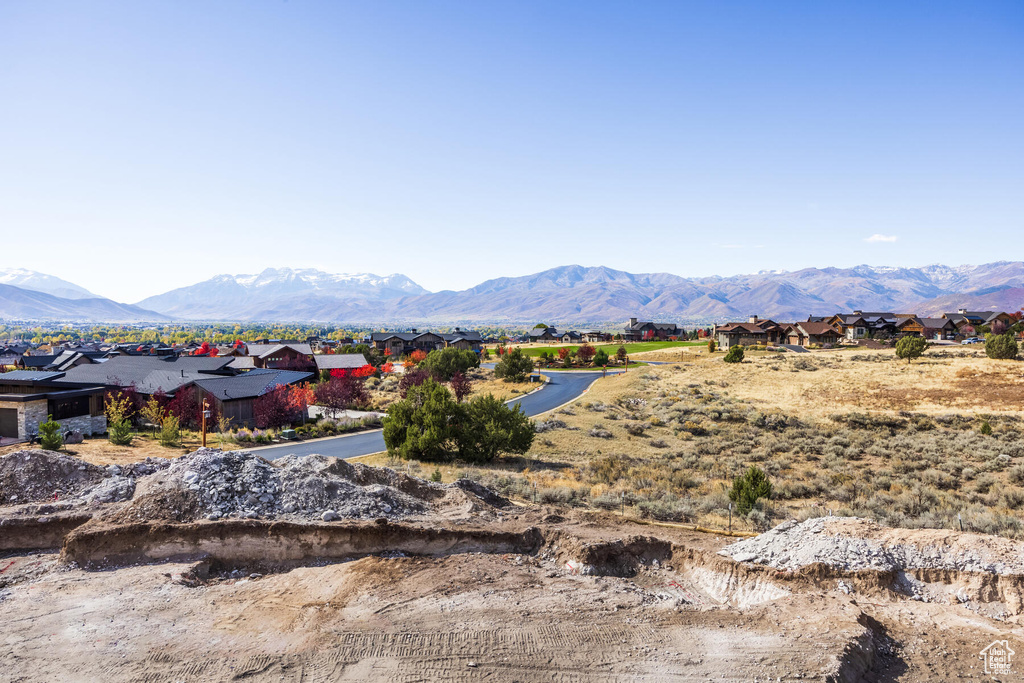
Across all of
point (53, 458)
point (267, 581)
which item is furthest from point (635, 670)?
point (53, 458)

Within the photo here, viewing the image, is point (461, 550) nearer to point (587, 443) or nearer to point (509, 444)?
point (509, 444)

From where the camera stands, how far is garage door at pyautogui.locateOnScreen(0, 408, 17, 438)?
104 ft

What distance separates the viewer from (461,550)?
1591 centimetres

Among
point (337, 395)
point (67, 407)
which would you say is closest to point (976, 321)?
point (337, 395)

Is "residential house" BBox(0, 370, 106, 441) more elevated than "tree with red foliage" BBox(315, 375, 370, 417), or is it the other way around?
"residential house" BBox(0, 370, 106, 441)

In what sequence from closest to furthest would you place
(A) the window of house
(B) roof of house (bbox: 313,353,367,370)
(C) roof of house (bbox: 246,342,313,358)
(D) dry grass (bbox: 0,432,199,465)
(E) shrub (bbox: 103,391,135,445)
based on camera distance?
(D) dry grass (bbox: 0,432,199,465)
(E) shrub (bbox: 103,391,135,445)
(A) the window of house
(B) roof of house (bbox: 313,353,367,370)
(C) roof of house (bbox: 246,342,313,358)

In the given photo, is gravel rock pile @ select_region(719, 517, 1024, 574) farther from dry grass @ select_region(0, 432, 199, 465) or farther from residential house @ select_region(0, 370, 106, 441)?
residential house @ select_region(0, 370, 106, 441)

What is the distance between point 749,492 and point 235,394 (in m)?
39.0

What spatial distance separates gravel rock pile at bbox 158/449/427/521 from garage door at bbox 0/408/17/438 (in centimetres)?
2202

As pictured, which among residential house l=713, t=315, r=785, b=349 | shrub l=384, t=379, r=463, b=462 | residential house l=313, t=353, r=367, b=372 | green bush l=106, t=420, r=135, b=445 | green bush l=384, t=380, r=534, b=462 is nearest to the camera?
green bush l=106, t=420, r=135, b=445

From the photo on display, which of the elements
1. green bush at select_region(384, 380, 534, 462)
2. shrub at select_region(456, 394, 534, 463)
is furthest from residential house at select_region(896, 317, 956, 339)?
green bush at select_region(384, 380, 534, 462)

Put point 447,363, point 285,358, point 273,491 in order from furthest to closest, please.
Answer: point 285,358 < point 447,363 < point 273,491

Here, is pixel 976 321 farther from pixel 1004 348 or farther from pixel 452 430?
pixel 452 430

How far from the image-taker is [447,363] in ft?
246
